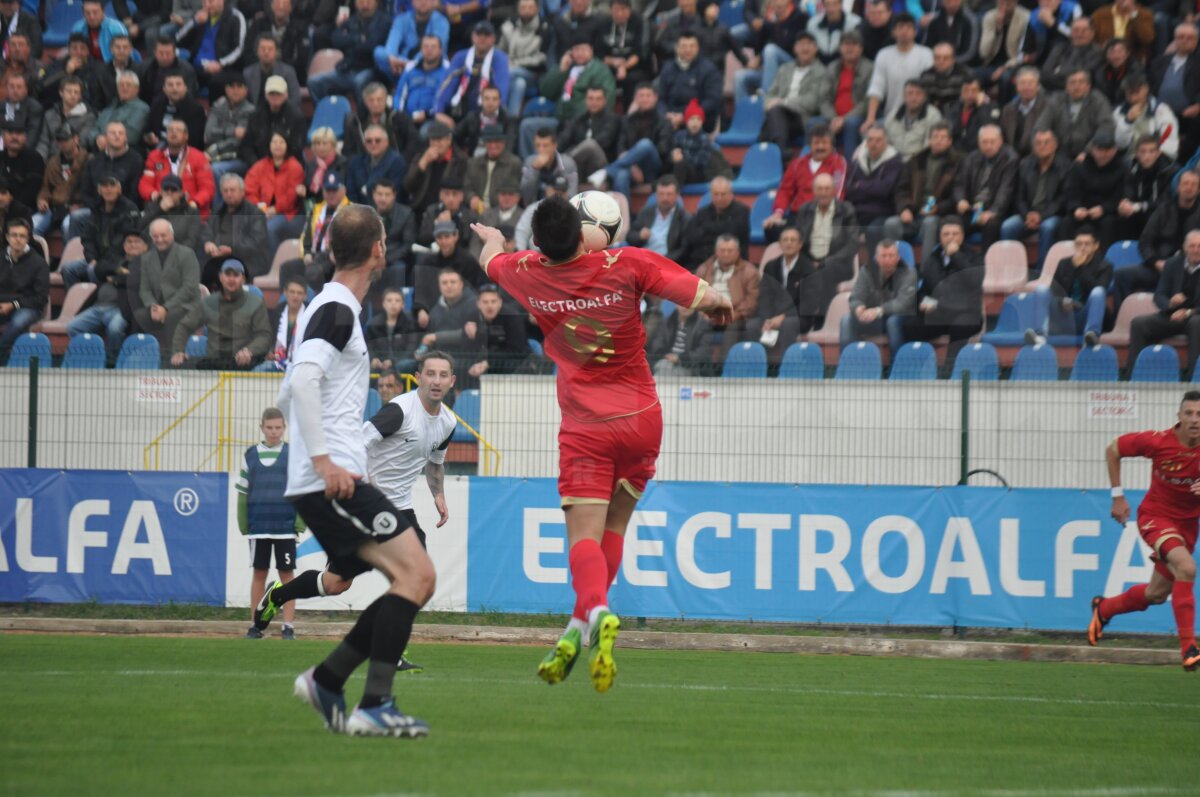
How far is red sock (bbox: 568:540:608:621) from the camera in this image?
24.8 feet

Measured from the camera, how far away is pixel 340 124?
73.2ft

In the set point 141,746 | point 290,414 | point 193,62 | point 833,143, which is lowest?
point 141,746

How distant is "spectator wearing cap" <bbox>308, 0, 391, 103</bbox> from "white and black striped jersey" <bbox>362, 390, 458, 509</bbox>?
12353 millimetres

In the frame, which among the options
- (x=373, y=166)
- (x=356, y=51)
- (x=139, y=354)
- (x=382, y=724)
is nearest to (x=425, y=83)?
(x=356, y=51)

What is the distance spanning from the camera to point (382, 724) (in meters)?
6.70

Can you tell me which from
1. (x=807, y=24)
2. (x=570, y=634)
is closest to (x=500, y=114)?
(x=807, y=24)

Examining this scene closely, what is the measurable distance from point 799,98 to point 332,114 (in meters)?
7.15

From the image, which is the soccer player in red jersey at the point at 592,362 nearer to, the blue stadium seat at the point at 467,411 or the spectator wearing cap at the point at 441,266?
the blue stadium seat at the point at 467,411

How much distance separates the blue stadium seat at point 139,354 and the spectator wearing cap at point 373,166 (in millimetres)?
4033

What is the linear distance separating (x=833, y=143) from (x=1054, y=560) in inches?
296

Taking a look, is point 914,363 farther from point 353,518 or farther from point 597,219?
point 353,518

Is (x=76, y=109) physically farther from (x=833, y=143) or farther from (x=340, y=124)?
(x=833, y=143)

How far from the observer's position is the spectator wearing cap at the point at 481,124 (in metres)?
20.9

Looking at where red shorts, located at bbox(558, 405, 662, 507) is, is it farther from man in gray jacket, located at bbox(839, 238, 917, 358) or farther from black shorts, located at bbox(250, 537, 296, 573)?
man in gray jacket, located at bbox(839, 238, 917, 358)
